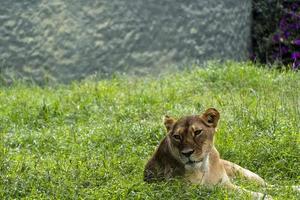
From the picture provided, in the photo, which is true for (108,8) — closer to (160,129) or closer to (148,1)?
(148,1)

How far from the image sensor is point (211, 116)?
7266mm

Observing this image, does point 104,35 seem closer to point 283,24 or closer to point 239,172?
point 283,24

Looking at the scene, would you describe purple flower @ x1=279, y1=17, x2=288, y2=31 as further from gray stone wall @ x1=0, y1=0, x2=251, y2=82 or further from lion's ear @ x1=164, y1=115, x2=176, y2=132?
Result: lion's ear @ x1=164, y1=115, x2=176, y2=132

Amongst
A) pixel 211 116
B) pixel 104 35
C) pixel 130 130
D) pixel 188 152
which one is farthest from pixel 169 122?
pixel 104 35

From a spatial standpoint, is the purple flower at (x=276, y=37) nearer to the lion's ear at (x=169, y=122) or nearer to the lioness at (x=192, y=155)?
the lioness at (x=192, y=155)

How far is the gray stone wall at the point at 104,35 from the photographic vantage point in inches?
508

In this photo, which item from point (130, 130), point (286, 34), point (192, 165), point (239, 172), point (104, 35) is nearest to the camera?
point (192, 165)

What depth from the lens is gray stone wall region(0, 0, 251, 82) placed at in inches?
508

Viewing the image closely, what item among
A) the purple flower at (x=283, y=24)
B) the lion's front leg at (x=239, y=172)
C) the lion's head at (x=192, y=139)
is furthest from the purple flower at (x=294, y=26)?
the lion's head at (x=192, y=139)

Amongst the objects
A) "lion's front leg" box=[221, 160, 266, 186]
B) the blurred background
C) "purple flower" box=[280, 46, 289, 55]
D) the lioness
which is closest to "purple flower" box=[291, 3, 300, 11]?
"purple flower" box=[280, 46, 289, 55]

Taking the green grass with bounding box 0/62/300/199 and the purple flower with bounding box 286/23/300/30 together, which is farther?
the purple flower with bounding box 286/23/300/30

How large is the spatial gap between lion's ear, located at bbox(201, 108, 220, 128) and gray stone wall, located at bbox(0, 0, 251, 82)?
5.90m

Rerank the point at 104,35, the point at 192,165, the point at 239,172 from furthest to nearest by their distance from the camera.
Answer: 1. the point at 104,35
2. the point at 239,172
3. the point at 192,165

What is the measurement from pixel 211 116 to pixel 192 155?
17.0 inches
